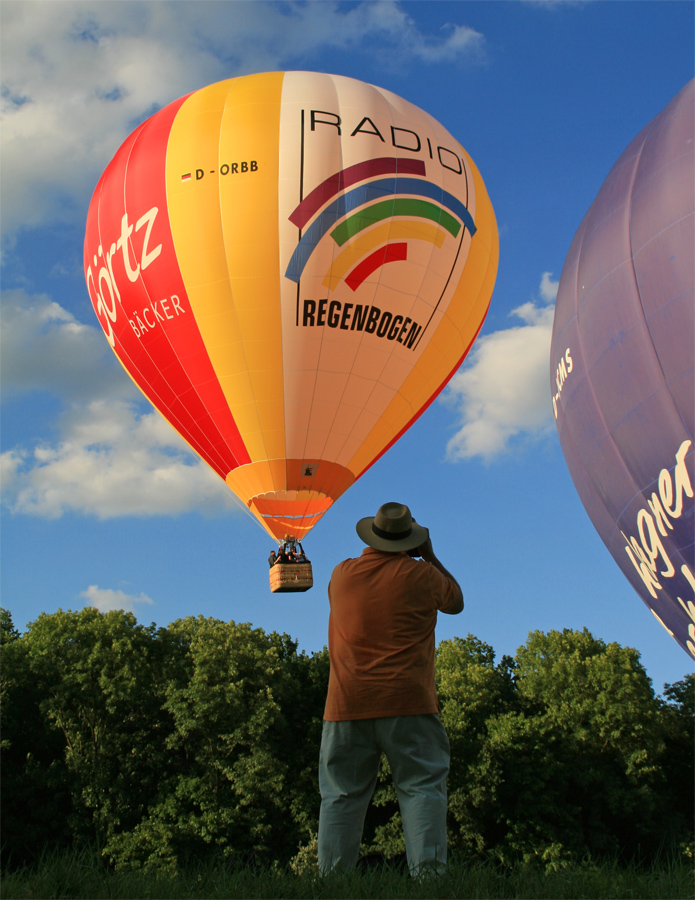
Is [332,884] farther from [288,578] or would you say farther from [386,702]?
[288,578]

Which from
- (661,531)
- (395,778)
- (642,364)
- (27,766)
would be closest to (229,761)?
(27,766)

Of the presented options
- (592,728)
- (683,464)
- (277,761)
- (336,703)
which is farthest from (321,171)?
(592,728)

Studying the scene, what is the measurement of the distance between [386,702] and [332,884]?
0.83 m

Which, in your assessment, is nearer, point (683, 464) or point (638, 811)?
point (683, 464)

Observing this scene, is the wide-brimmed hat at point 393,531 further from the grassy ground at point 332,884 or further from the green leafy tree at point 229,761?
the green leafy tree at point 229,761

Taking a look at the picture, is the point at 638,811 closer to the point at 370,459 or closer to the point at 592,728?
the point at 592,728

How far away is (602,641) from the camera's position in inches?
1463

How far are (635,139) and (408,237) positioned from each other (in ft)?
17.2

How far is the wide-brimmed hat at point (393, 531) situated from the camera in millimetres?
4148

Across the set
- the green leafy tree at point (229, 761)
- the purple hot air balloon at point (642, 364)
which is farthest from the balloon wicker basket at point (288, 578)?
the green leafy tree at point (229, 761)

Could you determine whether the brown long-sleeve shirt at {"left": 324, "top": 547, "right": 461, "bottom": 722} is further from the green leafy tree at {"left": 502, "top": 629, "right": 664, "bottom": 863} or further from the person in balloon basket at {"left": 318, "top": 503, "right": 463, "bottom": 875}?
the green leafy tree at {"left": 502, "top": 629, "right": 664, "bottom": 863}

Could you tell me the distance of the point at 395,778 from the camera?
12.8ft

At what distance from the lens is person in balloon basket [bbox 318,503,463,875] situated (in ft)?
12.5

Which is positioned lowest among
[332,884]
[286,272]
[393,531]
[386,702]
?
[332,884]
